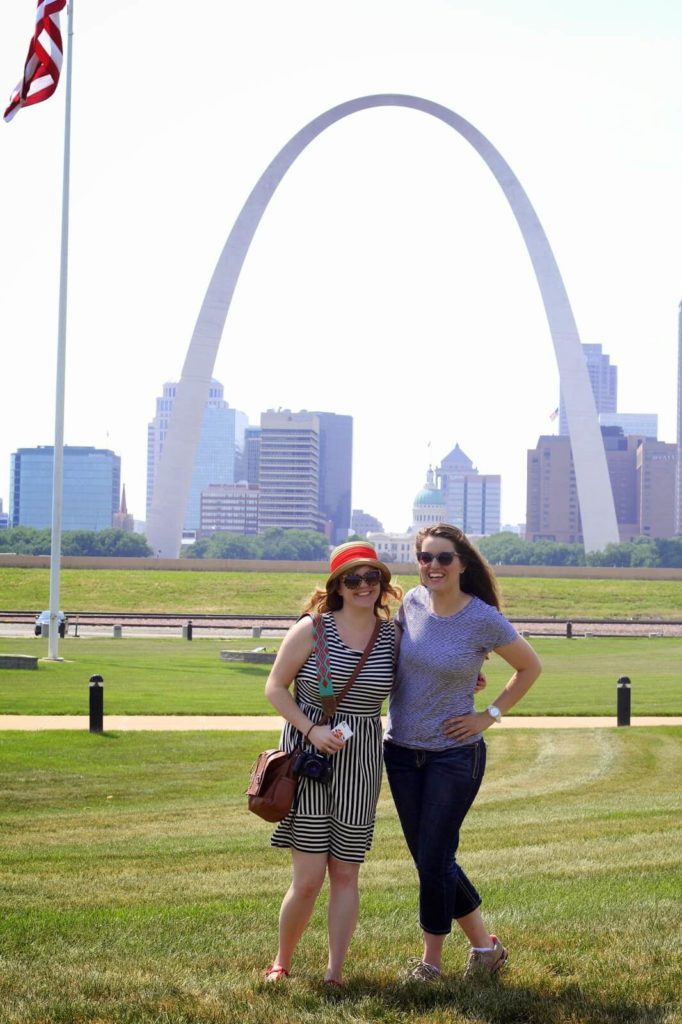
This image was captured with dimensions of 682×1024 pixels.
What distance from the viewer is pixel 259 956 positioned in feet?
17.0

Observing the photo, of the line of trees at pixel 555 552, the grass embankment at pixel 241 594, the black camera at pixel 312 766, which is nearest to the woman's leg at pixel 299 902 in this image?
the black camera at pixel 312 766

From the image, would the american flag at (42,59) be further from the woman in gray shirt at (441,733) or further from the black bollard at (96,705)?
the woman in gray shirt at (441,733)

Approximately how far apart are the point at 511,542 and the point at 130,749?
122 metres

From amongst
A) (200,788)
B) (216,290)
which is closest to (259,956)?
(200,788)

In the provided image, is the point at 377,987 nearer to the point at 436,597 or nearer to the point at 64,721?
the point at 436,597

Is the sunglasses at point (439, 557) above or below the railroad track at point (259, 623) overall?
above

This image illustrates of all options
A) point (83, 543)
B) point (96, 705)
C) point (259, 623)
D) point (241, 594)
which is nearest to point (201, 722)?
point (96, 705)

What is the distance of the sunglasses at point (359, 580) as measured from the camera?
492 cm

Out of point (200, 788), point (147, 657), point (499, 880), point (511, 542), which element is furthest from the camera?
point (511, 542)

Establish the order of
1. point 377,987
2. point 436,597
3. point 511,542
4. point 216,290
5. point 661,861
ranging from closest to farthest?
point 377,987 → point 436,597 → point 661,861 → point 216,290 → point 511,542

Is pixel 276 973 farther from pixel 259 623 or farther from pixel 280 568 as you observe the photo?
pixel 280 568

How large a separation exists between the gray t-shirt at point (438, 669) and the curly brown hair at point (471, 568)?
0.47 feet

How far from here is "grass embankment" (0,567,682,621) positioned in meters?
53.2

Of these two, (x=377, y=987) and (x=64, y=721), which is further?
(x=64, y=721)
